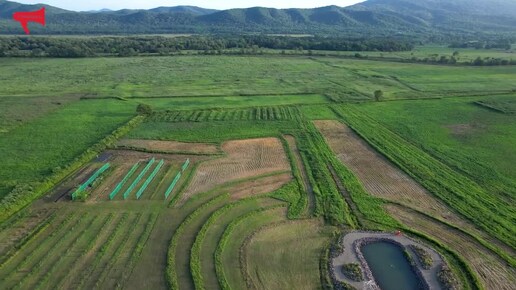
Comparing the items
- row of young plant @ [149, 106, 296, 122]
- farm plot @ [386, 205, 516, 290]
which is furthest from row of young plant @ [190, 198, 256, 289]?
row of young plant @ [149, 106, 296, 122]

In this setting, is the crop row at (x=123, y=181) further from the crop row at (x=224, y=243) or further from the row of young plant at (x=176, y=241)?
the crop row at (x=224, y=243)

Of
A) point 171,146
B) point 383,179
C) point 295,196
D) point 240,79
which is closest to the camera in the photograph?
point 295,196

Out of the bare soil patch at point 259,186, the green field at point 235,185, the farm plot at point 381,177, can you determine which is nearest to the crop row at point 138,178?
the green field at point 235,185

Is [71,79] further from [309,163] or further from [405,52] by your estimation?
[405,52]

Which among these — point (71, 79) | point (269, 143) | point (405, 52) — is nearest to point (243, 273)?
point (269, 143)

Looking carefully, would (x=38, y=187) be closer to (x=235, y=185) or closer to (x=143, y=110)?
(x=235, y=185)

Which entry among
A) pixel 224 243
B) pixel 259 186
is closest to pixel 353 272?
pixel 224 243
